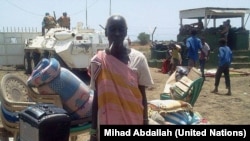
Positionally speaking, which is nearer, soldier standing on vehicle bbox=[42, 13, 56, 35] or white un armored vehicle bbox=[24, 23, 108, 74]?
white un armored vehicle bbox=[24, 23, 108, 74]

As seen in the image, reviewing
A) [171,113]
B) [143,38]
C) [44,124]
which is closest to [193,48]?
[171,113]

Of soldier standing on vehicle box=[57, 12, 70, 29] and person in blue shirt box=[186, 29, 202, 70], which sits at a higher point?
soldier standing on vehicle box=[57, 12, 70, 29]

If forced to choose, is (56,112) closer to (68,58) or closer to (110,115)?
(110,115)

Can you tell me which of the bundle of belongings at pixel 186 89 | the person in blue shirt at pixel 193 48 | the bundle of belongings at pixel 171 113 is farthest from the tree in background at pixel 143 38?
the bundle of belongings at pixel 171 113

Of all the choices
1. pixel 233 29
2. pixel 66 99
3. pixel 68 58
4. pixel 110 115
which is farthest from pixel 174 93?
pixel 233 29

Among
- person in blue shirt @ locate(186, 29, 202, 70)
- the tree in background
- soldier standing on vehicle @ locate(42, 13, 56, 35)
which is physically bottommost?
the tree in background

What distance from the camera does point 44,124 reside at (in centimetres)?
258

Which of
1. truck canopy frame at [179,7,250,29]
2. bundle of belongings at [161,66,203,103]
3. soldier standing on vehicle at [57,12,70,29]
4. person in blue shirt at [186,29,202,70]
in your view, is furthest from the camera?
truck canopy frame at [179,7,250,29]

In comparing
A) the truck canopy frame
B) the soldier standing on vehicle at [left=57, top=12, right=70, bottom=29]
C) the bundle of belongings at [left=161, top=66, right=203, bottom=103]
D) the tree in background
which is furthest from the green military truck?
the tree in background

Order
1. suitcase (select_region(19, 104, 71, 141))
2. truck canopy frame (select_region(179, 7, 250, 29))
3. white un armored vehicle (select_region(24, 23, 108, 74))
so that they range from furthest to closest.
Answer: truck canopy frame (select_region(179, 7, 250, 29)), white un armored vehicle (select_region(24, 23, 108, 74)), suitcase (select_region(19, 104, 71, 141))

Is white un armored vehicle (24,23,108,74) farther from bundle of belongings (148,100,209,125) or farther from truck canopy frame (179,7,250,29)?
truck canopy frame (179,7,250,29)

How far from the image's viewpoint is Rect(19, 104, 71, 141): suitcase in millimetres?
2568

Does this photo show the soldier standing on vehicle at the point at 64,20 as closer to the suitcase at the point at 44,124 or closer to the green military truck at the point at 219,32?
the green military truck at the point at 219,32

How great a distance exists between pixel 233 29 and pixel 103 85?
15.4 meters
